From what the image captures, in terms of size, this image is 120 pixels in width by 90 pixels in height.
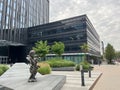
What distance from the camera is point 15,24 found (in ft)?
195

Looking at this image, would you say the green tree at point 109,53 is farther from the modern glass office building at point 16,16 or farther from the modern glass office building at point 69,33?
the modern glass office building at point 16,16

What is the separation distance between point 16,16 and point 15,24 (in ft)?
11.6

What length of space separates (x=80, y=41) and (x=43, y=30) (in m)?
19.4

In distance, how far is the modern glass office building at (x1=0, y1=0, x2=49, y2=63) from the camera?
53847mm

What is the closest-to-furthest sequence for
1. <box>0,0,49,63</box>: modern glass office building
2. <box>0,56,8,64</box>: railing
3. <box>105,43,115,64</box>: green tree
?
<box>0,0,49,63</box>: modern glass office building → <box>0,56,8,64</box>: railing → <box>105,43,115,64</box>: green tree

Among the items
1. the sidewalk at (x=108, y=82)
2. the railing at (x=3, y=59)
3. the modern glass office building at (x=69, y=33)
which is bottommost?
the sidewalk at (x=108, y=82)

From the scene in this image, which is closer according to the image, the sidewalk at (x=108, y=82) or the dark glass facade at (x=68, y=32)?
the sidewalk at (x=108, y=82)

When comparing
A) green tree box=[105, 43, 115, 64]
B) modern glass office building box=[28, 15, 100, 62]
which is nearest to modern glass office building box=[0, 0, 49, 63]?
modern glass office building box=[28, 15, 100, 62]

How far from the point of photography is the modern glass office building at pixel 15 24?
53847 mm

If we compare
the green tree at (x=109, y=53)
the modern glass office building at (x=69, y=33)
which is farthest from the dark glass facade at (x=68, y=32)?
the green tree at (x=109, y=53)

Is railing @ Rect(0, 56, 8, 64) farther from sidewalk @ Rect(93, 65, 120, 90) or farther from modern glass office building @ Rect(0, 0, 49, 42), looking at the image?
sidewalk @ Rect(93, 65, 120, 90)

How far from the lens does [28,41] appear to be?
71.4 meters

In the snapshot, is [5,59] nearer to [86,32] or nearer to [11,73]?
[86,32]

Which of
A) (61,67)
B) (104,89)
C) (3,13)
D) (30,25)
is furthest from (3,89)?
(30,25)
